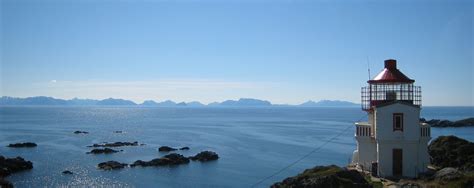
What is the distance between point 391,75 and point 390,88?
76cm

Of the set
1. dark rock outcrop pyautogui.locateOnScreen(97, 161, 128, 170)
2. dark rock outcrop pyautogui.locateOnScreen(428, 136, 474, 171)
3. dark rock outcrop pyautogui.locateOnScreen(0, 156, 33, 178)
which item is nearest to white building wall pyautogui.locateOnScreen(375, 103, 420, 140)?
dark rock outcrop pyautogui.locateOnScreen(428, 136, 474, 171)

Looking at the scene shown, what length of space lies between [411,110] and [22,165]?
39.1m

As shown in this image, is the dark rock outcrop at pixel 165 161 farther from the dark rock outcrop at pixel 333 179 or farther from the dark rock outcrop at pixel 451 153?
the dark rock outcrop at pixel 451 153

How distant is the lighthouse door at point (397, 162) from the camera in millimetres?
23812

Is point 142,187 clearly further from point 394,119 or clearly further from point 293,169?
point 394,119

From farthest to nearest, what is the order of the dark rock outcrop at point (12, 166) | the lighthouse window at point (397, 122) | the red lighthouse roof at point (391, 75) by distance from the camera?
the dark rock outcrop at point (12, 166), the red lighthouse roof at point (391, 75), the lighthouse window at point (397, 122)

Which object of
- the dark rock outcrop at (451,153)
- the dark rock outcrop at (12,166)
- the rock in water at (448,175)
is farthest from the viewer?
the dark rock outcrop at (12,166)

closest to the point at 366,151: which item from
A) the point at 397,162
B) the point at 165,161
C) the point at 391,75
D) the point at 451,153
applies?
the point at 397,162

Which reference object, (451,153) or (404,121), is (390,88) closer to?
(404,121)

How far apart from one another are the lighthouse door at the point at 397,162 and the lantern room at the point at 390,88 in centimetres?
282

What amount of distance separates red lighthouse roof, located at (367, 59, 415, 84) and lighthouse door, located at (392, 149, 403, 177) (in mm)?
3879

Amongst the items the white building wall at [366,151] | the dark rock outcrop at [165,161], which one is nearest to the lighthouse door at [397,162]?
the white building wall at [366,151]

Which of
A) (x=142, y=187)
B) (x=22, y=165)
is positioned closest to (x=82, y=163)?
(x=22, y=165)

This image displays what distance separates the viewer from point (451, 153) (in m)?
35.2
